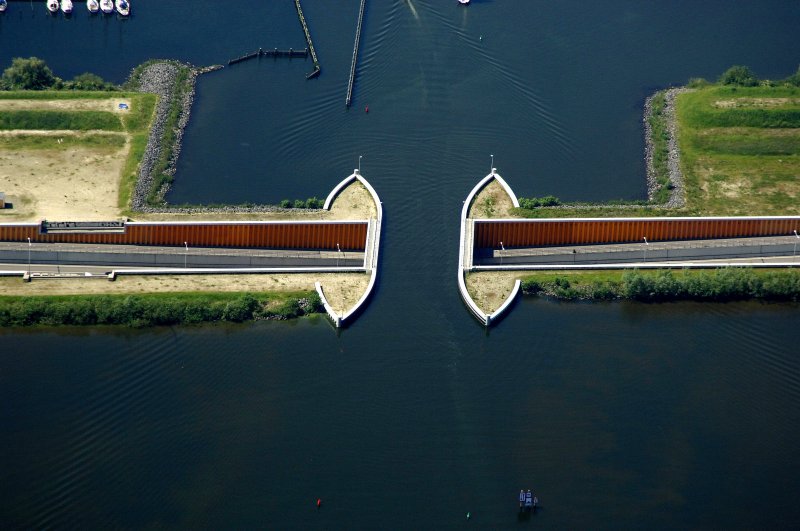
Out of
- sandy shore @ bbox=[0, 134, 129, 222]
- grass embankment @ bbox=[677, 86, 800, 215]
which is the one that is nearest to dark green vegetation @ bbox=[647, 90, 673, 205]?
grass embankment @ bbox=[677, 86, 800, 215]

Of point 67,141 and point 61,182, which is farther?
point 67,141

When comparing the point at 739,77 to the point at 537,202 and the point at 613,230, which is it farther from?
the point at 537,202

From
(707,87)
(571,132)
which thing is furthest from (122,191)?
(707,87)

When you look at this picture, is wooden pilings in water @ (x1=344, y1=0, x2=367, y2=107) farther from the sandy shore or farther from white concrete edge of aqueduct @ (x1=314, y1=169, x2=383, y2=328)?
the sandy shore

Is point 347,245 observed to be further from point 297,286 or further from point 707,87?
point 707,87

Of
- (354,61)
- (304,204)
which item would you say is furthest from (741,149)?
(304,204)

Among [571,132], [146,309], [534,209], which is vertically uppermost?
[571,132]

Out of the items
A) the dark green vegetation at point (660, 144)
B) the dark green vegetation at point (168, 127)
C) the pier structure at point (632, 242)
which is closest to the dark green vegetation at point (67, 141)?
the dark green vegetation at point (168, 127)
